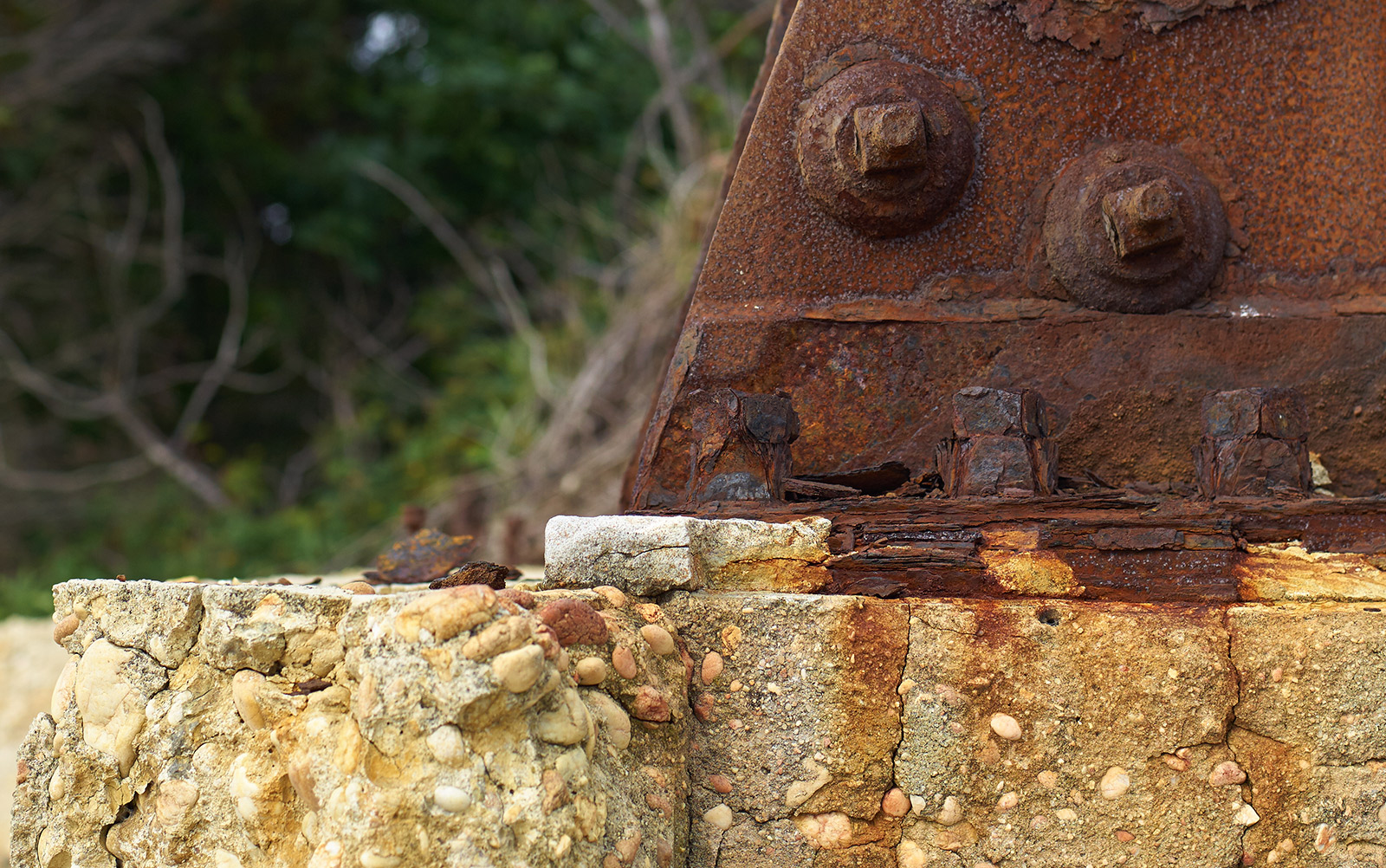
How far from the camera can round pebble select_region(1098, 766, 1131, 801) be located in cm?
142

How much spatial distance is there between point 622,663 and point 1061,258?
0.89 metres

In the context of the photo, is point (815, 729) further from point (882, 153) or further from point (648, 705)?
point (882, 153)

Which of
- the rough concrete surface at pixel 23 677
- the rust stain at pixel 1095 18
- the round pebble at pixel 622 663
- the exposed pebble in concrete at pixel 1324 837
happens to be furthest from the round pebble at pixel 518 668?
the rough concrete surface at pixel 23 677

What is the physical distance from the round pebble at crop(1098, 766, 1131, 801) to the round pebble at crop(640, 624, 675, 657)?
55cm

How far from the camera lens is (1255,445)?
1521 millimetres

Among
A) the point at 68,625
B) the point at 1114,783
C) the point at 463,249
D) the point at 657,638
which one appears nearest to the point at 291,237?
the point at 463,249

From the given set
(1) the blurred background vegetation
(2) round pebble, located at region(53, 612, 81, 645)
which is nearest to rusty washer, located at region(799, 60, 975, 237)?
(2) round pebble, located at region(53, 612, 81, 645)

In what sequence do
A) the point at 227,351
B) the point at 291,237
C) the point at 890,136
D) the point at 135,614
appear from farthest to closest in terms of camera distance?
the point at 291,237 < the point at 227,351 < the point at 890,136 < the point at 135,614

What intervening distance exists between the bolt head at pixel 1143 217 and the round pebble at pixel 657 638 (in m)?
0.84

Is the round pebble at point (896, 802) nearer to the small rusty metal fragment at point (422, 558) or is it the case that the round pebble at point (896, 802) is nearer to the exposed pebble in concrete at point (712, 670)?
the exposed pebble in concrete at point (712, 670)

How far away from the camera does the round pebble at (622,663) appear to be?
4.53 ft

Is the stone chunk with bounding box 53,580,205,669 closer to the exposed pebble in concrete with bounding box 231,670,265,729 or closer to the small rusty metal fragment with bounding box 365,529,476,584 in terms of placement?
the exposed pebble in concrete with bounding box 231,670,265,729

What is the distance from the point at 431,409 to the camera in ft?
26.4

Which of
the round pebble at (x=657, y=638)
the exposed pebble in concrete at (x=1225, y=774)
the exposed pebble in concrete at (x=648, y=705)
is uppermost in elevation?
the round pebble at (x=657, y=638)
